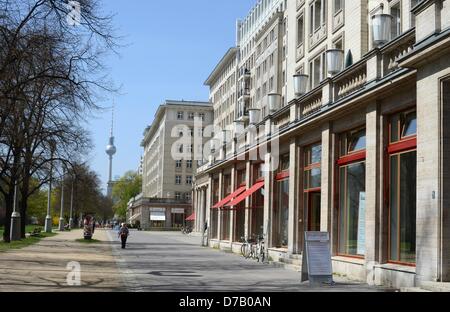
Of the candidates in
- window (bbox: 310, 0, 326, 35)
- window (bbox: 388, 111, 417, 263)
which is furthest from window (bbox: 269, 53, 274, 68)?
window (bbox: 388, 111, 417, 263)

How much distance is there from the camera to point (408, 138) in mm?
15594

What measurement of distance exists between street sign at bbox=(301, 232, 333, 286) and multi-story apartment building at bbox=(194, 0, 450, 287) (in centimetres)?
132

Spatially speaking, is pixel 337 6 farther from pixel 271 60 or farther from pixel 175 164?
pixel 175 164

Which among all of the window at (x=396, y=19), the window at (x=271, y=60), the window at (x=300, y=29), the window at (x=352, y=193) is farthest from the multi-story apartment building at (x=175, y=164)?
the window at (x=352, y=193)

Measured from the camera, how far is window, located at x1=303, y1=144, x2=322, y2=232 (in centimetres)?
2261

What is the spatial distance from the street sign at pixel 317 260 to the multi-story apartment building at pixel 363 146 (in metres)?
1.32

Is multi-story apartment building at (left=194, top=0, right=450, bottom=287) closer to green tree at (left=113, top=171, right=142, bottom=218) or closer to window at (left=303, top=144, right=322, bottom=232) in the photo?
window at (left=303, top=144, right=322, bottom=232)

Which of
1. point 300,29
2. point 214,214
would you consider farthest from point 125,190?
point 300,29

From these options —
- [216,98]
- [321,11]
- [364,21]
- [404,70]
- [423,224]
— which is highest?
[216,98]

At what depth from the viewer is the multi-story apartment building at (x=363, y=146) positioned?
1322cm

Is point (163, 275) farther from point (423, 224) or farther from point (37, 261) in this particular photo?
point (423, 224)

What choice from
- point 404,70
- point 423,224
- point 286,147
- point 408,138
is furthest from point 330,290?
point 286,147

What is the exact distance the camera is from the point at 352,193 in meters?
19.6

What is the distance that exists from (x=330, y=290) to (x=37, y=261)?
12.3m
